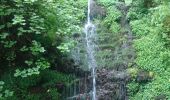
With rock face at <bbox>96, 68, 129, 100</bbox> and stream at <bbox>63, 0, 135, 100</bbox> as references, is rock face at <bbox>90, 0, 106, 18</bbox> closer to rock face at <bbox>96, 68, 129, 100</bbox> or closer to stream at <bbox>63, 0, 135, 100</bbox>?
stream at <bbox>63, 0, 135, 100</bbox>

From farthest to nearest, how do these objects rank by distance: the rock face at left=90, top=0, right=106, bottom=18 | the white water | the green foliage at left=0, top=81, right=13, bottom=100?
1. the rock face at left=90, top=0, right=106, bottom=18
2. the white water
3. the green foliage at left=0, top=81, right=13, bottom=100

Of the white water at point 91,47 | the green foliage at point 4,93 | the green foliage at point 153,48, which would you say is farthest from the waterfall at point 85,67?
the green foliage at point 4,93

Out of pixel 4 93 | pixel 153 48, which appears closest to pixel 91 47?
pixel 153 48

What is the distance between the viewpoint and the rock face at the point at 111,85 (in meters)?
9.40

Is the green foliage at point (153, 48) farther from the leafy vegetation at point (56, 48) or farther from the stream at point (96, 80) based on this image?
the stream at point (96, 80)

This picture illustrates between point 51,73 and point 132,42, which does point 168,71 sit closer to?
point 132,42

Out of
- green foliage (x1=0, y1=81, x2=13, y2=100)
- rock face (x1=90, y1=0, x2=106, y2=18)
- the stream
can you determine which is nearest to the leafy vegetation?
green foliage (x1=0, y1=81, x2=13, y2=100)

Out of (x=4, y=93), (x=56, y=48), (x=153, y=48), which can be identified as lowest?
(x=4, y=93)

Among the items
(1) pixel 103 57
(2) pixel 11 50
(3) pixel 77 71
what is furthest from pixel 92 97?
(2) pixel 11 50

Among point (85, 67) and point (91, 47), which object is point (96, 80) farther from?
point (91, 47)

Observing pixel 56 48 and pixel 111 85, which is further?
pixel 111 85

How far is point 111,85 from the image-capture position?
9547mm

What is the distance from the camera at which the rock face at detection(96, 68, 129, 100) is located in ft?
30.8

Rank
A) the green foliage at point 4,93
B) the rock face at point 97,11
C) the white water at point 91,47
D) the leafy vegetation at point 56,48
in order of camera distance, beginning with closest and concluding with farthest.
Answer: the green foliage at point 4,93
the leafy vegetation at point 56,48
the white water at point 91,47
the rock face at point 97,11
